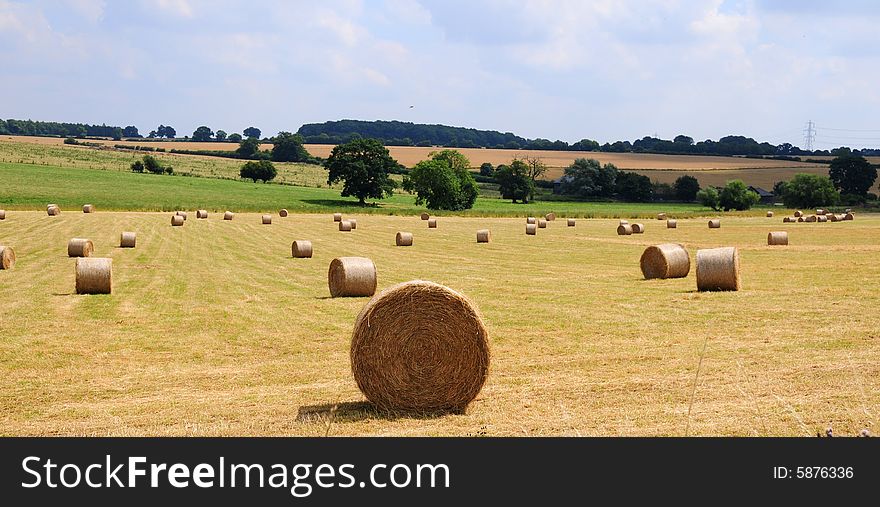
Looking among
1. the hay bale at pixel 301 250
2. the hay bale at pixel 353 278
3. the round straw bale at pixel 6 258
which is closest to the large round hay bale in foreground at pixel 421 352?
the hay bale at pixel 353 278

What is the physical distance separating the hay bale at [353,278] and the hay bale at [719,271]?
7.56m

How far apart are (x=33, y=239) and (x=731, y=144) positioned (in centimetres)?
15872

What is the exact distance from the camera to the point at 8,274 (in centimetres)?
2766

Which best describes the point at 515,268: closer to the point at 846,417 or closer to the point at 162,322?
the point at 162,322

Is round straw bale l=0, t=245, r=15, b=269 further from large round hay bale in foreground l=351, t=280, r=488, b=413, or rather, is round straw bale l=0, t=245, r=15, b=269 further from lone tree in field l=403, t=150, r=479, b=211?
lone tree in field l=403, t=150, r=479, b=211

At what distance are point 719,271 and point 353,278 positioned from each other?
8322 mm

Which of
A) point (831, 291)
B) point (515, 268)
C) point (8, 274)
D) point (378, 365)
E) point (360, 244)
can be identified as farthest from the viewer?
point (360, 244)

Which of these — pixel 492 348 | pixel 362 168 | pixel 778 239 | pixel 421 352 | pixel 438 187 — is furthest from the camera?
pixel 438 187

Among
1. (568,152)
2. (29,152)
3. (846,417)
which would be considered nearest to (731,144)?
(568,152)

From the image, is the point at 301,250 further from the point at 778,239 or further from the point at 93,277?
the point at 778,239

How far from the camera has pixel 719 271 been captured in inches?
921

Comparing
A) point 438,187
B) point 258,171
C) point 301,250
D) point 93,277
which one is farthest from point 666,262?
point 258,171

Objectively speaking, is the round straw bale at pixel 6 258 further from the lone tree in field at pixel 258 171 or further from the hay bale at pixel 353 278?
the lone tree in field at pixel 258 171

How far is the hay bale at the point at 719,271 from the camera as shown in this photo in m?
23.4
